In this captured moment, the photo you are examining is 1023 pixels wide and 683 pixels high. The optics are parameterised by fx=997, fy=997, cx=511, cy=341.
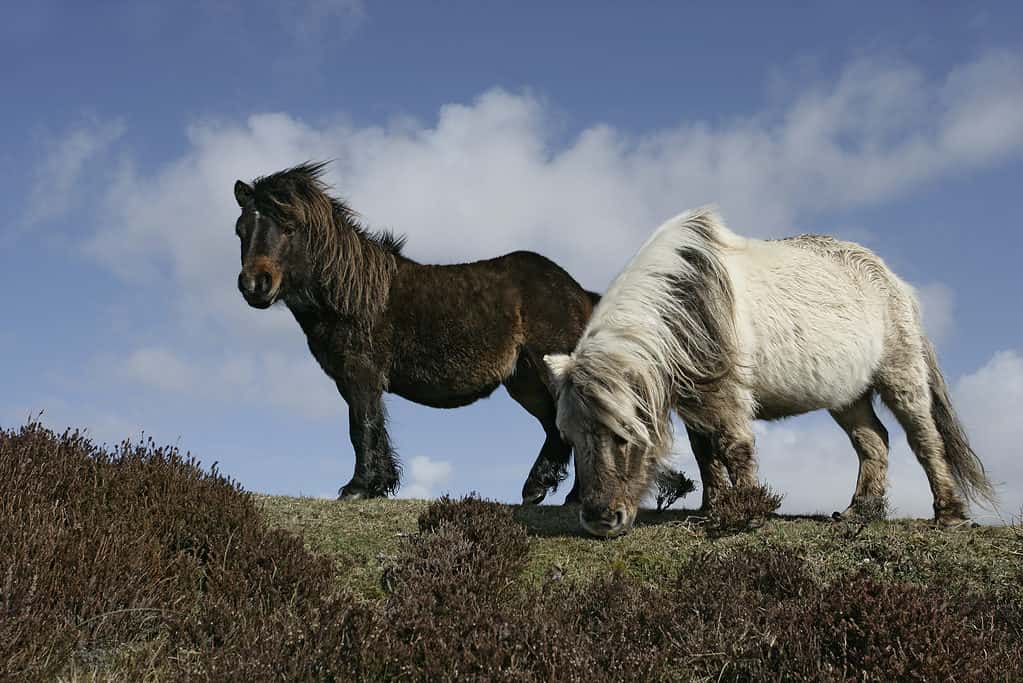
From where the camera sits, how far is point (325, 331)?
9.39 meters

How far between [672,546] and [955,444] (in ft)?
12.0

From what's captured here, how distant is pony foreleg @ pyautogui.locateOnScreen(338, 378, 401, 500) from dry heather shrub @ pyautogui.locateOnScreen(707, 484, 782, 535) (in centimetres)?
311

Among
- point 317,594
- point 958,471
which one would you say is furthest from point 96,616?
point 958,471

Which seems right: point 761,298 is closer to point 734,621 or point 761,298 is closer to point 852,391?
point 852,391

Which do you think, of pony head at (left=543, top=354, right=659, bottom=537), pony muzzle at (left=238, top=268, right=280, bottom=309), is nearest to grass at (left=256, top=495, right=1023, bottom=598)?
pony head at (left=543, top=354, right=659, bottom=537)

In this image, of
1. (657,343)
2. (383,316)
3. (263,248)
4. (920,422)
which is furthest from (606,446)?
(263,248)

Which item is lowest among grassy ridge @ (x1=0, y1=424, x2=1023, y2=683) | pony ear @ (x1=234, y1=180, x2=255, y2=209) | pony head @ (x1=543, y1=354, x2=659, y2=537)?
grassy ridge @ (x1=0, y1=424, x2=1023, y2=683)

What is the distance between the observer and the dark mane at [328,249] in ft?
30.6

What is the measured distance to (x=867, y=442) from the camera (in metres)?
9.19

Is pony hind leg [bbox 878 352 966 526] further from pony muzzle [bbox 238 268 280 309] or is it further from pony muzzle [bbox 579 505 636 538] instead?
pony muzzle [bbox 238 268 280 309]

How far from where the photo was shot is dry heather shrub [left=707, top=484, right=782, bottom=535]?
730 centimetres

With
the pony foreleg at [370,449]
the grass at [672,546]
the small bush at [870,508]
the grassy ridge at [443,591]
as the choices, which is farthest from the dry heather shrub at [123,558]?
the small bush at [870,508]

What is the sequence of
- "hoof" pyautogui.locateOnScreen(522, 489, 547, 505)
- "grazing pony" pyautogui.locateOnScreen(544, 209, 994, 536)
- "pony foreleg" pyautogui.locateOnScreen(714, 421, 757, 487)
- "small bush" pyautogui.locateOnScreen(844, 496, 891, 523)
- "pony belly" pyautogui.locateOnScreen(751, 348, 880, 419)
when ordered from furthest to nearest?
"hoof" pyautogui.locateOnScreen(522, 489, 547, 505), "small bush" pyautogui.locateOnScreen(844, 496, 891, 523), "pony belly" pyautogui.locateOnScreen(751, 348, 880, 419), "pony foreleg" pyautogui.locateOnScreen(714, 421, 757, 487), "grazing pony" pyautogui.locateOnScreen(544, 209, 994, 536)

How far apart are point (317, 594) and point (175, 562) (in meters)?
0.91
